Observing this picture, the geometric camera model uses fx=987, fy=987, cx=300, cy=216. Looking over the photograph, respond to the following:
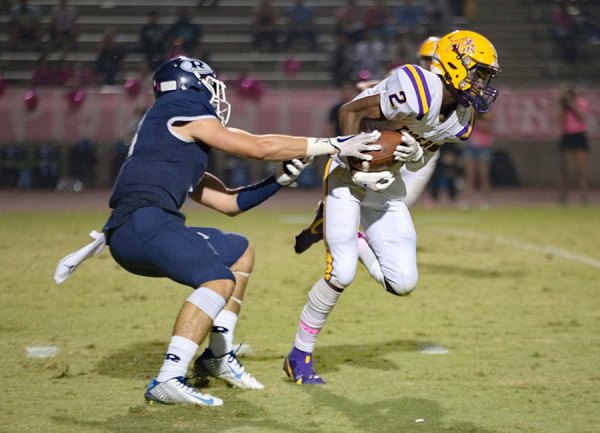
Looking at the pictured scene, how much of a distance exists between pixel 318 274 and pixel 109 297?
6.61ft

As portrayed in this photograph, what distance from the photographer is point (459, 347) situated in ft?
19.2

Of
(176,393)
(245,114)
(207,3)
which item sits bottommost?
(245,114)

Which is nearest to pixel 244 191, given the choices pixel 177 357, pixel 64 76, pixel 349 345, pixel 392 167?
pixel 392 167

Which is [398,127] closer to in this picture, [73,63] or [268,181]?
[268,181]

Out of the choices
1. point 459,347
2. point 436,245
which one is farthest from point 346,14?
point 459,347

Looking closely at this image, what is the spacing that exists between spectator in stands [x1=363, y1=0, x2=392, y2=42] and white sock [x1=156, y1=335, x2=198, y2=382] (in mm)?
15070

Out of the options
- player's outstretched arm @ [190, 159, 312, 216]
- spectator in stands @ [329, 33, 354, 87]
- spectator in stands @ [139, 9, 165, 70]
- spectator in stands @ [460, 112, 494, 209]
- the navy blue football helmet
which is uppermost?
the navy blue football helmet

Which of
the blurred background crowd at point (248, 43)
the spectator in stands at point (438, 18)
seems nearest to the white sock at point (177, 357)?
the blurred background crowd at point (248, 43)

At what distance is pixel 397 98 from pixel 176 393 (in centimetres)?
178

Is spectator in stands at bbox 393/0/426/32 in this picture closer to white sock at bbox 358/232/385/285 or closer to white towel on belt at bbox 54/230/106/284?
white sock at bbox 358/232/385/285

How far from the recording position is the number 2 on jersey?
16.0 ft

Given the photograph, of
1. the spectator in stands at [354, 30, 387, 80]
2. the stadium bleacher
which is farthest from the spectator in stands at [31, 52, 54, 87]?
the spectator in stands at [354, 30, 387, 80]

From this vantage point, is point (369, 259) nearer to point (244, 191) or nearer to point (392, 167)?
point (392, 167)

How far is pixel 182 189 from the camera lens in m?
4.55
